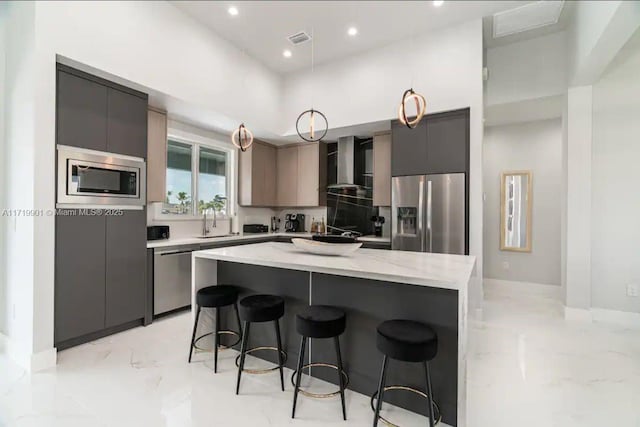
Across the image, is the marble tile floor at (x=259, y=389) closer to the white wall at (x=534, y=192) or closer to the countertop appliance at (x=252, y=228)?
the white wall at (x=534, y=192)

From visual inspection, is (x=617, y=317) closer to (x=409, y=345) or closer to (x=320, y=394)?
(x=409, y=345)

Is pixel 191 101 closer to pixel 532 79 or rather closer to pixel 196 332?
pixel 196 332

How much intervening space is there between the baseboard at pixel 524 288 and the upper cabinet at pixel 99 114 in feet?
18.3

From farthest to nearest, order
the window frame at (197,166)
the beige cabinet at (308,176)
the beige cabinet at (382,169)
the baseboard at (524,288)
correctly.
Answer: the beige cabinet at (308,176) < the baseboard at (524,288) < the beige cabinet at (382,169) < the window frame at (197,166)

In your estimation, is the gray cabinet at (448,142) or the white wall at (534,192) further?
the white wall at (534,192)

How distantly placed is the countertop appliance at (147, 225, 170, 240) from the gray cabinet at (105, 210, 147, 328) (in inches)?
14.2

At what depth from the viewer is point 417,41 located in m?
3.95

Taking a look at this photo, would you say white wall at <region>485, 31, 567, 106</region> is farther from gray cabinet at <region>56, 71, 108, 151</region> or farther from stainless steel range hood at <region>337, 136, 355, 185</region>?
gray cabinet at <region>56, 71, 108, 151</region>

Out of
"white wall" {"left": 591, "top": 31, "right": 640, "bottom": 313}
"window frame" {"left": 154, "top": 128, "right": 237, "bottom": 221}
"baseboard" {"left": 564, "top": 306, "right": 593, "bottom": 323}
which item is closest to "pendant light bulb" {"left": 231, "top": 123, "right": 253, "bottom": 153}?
"window frame" {"left": 154, "top": 128, "right": 237, "bottom": 221}

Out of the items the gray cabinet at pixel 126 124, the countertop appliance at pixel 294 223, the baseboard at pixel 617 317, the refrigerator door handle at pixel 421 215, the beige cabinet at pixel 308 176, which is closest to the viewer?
the gray cabinet at pixel 126 124

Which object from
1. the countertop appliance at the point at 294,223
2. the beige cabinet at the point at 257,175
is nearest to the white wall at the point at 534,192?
the countertop appliance at the point at 294,223

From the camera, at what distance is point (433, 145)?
12.6 ft

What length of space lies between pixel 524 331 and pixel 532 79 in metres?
3.24

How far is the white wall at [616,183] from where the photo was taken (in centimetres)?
351
